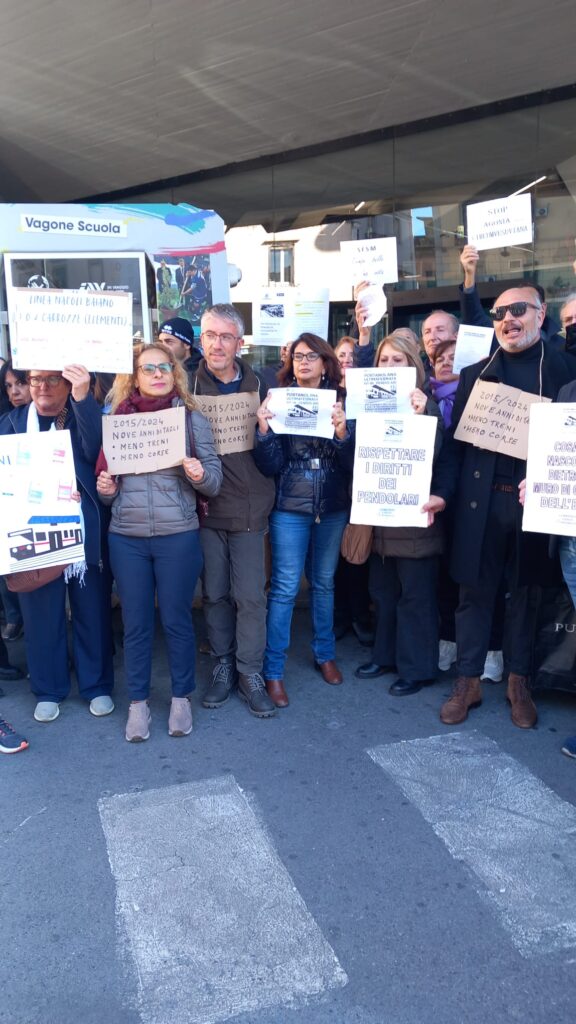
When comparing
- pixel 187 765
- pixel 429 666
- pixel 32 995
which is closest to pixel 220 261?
pixel 429 666

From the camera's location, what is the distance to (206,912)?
8.29ft

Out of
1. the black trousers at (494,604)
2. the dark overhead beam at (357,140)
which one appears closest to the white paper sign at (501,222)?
the black trousers at (494,604)

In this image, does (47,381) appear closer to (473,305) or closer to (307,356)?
(307,356)

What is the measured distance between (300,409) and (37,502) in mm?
1360

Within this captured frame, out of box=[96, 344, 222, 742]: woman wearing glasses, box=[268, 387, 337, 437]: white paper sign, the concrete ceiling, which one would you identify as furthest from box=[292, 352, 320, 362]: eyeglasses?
the concrete ceiling

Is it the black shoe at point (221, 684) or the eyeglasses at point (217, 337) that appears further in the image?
the black shoe at point (221, 684)

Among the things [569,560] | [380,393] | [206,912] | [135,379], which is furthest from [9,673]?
[569,560]

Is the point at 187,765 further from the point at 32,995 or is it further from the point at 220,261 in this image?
the point at 220,261

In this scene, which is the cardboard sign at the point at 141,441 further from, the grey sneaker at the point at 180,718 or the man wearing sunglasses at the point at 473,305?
the man wearing sunglasses at the point at 473,305

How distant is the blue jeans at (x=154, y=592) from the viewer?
3.72m

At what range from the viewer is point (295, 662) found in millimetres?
4711

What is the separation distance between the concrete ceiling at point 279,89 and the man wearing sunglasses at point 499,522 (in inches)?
160

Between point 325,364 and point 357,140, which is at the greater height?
point 357,140

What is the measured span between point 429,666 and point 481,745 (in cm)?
63
